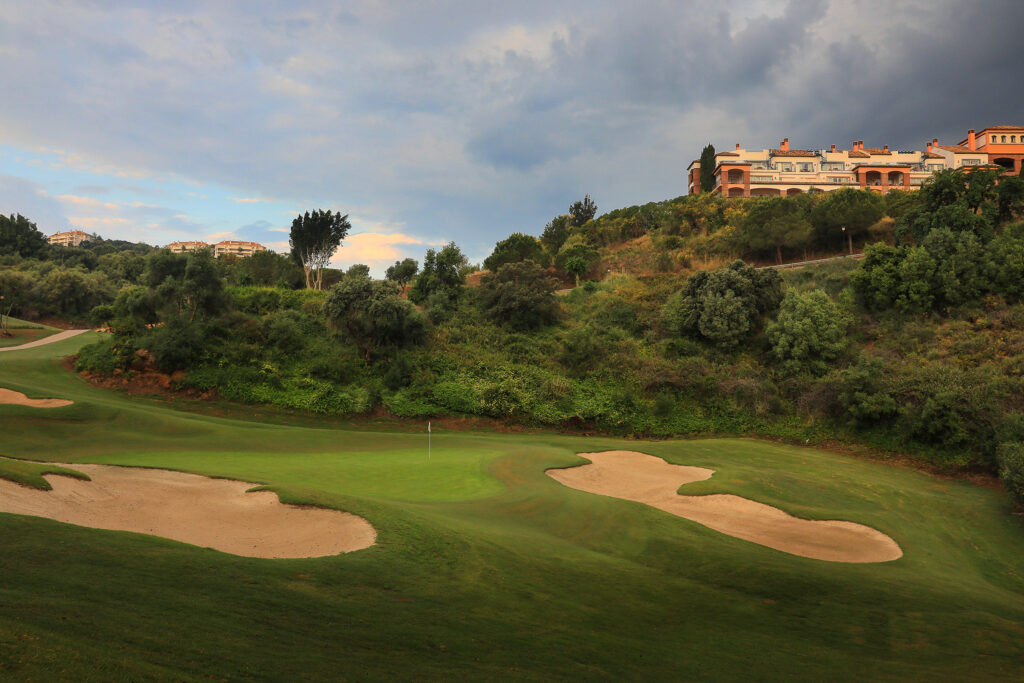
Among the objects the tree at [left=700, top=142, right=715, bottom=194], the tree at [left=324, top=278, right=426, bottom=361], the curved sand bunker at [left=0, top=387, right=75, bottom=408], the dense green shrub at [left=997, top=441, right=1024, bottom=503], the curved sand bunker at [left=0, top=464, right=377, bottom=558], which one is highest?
the tree at [left=700, top=142, right=715, bottom=194]

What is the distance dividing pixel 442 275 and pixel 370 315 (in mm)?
11511

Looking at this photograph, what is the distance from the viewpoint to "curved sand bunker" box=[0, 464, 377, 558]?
966 centimetres

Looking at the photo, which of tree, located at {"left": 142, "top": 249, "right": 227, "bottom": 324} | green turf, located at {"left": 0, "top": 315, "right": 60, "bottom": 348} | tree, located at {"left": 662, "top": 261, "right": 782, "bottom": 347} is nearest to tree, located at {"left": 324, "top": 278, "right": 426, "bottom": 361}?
tree, located at {"left": 142, "top": 249, "right": 227, "bottom": 324}

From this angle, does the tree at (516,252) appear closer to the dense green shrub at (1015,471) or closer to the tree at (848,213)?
the tree at (848,213)

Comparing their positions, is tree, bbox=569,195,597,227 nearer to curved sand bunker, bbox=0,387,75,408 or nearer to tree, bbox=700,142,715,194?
tree, bbox=700,142,715,194

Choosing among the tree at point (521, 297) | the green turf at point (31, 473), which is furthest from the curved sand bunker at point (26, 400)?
the tree at point (521, 297)

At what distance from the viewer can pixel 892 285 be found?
3403 cm

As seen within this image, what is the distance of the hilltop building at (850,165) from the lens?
7950 cm

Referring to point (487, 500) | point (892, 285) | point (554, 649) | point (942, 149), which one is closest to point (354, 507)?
point (487, 500)

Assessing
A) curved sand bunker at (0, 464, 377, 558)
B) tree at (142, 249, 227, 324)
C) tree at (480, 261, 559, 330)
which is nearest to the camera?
curved sand bunker at (0, 464, 377, 558)

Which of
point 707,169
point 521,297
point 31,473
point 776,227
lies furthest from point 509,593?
point 707,169

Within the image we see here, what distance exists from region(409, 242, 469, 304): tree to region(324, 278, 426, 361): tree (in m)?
8.33

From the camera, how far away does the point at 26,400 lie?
23.8 meters

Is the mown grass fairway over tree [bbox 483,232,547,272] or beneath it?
beneath
